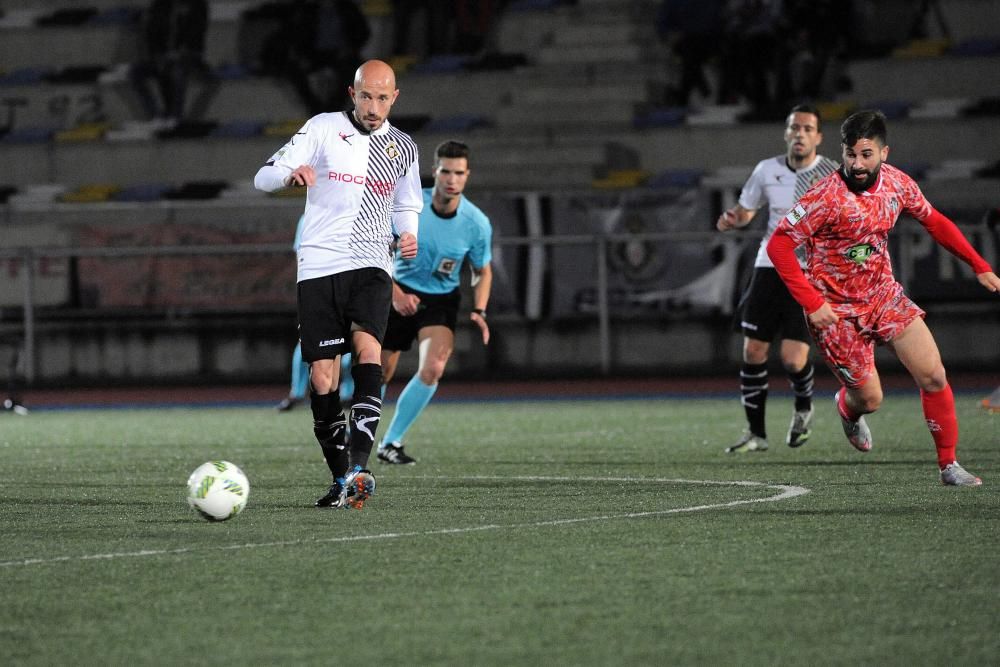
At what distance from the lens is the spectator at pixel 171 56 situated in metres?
27.5

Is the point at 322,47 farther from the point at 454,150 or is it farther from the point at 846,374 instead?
the point at 846,374

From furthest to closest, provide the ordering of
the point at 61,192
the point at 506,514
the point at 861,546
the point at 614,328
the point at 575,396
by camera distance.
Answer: the point at 61,192
the point at 614,328
the point at 575,396
the point at 506,514
the point at 861,546

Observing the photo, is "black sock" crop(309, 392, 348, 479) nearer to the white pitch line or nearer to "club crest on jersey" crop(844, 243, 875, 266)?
the white pitch line

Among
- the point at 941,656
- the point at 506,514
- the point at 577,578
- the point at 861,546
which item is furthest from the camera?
the point at 506,514

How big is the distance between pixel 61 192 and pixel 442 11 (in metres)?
6.31

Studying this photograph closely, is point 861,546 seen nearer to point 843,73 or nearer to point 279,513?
point 279,513

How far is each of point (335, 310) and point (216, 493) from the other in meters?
1.26

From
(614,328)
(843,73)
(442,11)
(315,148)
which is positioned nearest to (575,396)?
(614,328)

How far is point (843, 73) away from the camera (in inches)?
981

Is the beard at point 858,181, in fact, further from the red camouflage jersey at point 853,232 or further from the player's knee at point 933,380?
the player's knee at point 933,380

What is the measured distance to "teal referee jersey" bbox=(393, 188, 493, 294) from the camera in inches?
453

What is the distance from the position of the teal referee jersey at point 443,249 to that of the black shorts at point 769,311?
178cm

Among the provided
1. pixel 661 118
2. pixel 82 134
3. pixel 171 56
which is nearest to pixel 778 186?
pixel 661 118

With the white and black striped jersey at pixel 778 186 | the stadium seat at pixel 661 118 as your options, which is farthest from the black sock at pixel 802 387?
the stadium seat at pixel 661 118
